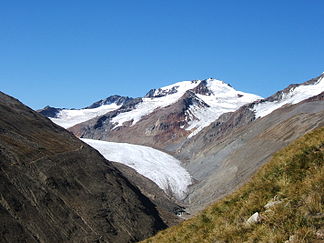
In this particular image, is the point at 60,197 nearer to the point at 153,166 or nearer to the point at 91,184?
the point at 91,184

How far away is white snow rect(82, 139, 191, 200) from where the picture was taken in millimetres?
112600

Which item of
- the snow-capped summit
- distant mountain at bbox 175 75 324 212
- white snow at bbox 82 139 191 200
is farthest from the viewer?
the snow-capped summit

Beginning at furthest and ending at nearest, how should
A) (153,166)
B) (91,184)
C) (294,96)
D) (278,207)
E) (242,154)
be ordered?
(294,96) → (153,166) → (242,154) → (91,184) → (278,207)

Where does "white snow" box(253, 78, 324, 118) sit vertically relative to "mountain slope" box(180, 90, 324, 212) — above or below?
above

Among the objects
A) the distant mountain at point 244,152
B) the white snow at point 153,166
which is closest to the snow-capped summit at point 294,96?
the distant mountain at point 244,152

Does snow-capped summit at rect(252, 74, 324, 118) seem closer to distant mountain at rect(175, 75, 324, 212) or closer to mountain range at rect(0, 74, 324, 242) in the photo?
distant mountain at rect(175, 75, 324, 212)

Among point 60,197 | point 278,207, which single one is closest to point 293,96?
point 60,197

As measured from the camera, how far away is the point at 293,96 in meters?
191

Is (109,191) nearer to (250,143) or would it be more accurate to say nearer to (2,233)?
(2,233)

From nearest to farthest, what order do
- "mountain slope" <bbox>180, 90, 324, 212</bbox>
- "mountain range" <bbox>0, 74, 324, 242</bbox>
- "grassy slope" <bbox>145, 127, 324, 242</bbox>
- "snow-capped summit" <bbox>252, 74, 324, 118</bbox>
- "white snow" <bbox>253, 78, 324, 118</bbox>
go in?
"grassy slope" <bbox>145, 127, 324, 242</bbox>, "mountain range" <bbox>0, 74, 324, 242</bbox>, "mountain slope" <bbox>180, 90, 324, 212</bbox>, "white snow" <bbox>253, 78, 324, 118</bbox>, "snow-capped summit" <bbox>252, 74, 324, 118</bbox>

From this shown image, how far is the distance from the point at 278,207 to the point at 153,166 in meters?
124

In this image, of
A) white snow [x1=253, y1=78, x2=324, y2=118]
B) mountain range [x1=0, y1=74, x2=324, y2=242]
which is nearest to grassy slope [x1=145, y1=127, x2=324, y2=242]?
mountain range [x1=0, y1=74, x2=324, y2=242]

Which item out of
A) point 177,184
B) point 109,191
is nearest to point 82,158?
point 109,191

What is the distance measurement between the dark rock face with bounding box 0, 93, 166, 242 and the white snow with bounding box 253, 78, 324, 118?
126 m
